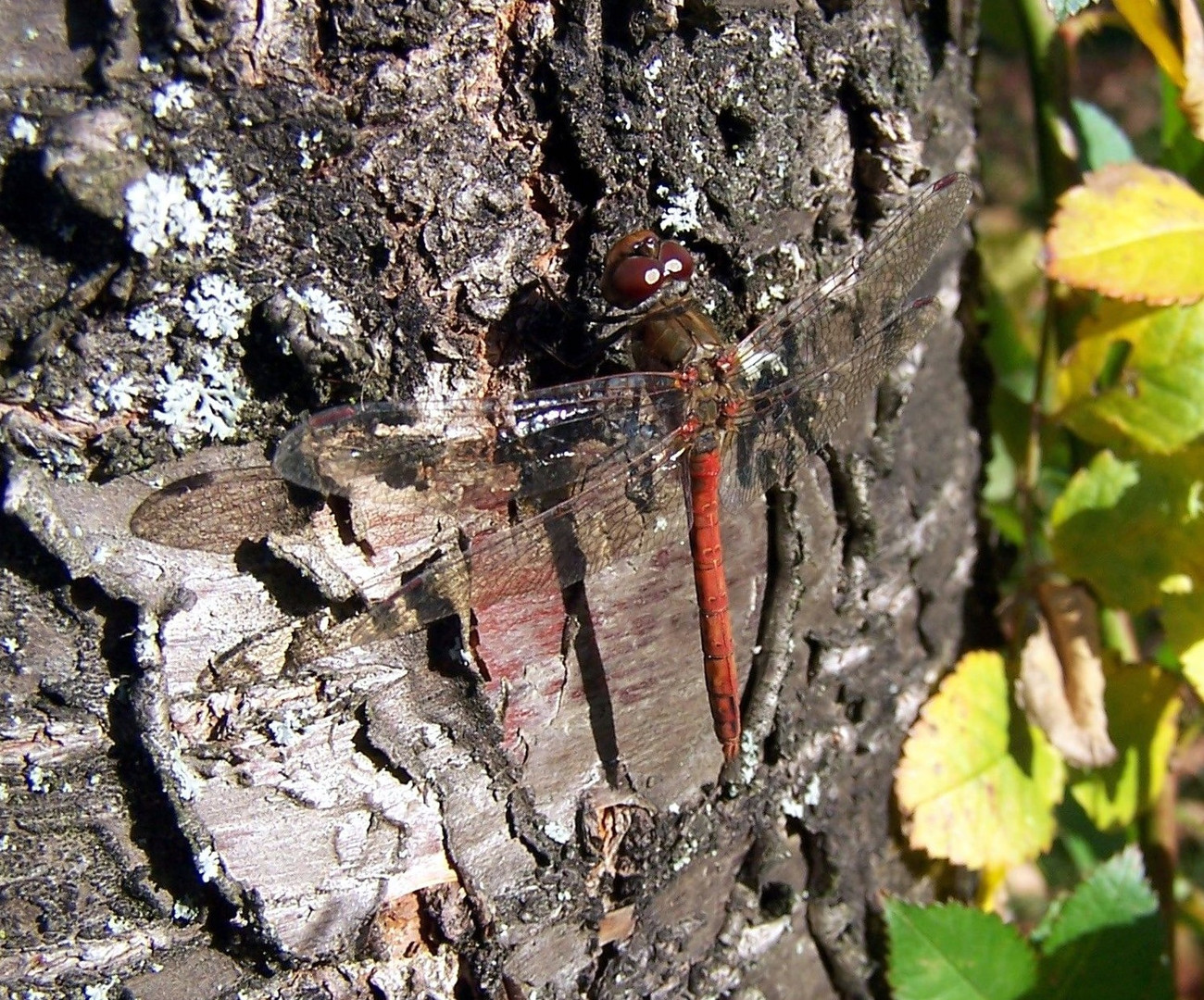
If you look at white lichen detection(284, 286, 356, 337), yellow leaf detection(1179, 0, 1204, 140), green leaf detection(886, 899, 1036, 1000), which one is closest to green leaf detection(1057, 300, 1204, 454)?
yellow leaf detection(1179, 0, 1204, 140)

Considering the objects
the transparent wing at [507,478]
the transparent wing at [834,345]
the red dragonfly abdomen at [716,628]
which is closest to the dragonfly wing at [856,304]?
the transparent wing at [834,345]

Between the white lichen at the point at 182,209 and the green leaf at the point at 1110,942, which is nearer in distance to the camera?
the white lichen at the point at 182,209

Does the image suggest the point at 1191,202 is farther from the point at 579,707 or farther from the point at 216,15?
the point at 216,15

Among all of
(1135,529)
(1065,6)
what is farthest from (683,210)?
(1135,529)

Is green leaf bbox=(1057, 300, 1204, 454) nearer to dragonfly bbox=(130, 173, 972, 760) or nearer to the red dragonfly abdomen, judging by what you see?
dragonfly bbox=(130, 173, 972, 760)

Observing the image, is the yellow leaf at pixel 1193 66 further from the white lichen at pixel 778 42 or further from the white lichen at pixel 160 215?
the white lichen at pixel 160 215
